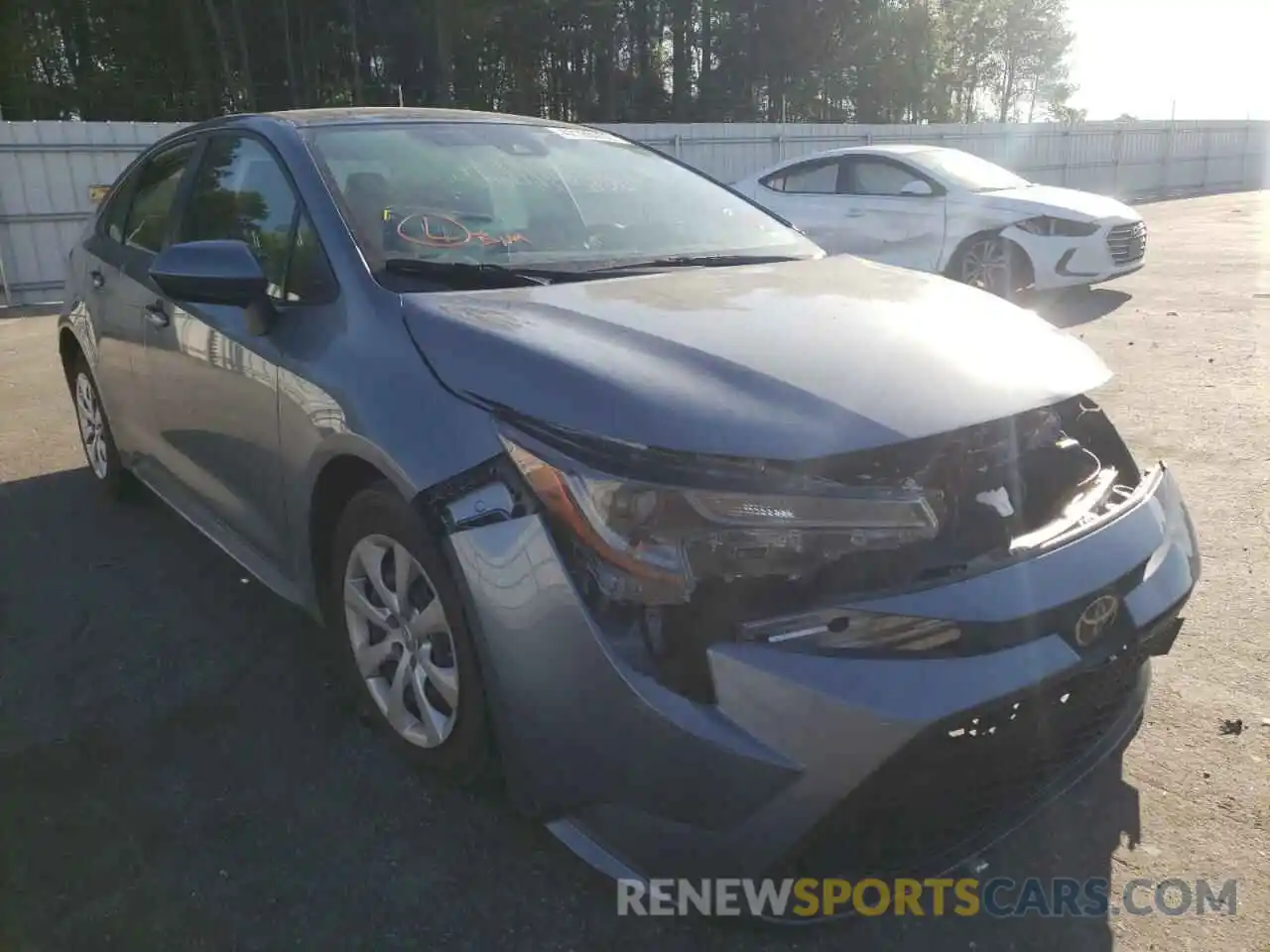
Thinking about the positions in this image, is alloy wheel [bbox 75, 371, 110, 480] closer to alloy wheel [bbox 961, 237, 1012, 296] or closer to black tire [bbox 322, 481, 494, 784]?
black tire [bbox 322, 481, 494, 784]

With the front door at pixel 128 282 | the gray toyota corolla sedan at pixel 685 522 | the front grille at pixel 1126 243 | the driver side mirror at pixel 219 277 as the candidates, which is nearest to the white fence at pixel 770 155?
the front grille at pixel 1126 243

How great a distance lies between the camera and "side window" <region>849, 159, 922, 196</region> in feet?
30.9

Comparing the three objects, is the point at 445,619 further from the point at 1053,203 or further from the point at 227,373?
the point at 1053,203

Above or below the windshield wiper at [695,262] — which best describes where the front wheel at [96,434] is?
below

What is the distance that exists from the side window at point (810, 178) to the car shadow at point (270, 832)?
26.2 feet

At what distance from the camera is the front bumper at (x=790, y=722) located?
166 cm

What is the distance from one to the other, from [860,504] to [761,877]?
0.67m

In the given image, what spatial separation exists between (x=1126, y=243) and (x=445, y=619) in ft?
28.7

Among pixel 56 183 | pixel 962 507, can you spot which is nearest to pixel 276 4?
pixel 56 183

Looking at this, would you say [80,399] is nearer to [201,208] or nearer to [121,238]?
[121,238]

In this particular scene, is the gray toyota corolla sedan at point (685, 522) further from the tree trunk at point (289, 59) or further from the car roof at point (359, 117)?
the tree trunk at point (289, 59)

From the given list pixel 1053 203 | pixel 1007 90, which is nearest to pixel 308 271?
pixel 1053 203

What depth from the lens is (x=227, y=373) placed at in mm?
2953

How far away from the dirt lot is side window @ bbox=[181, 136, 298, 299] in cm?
123
